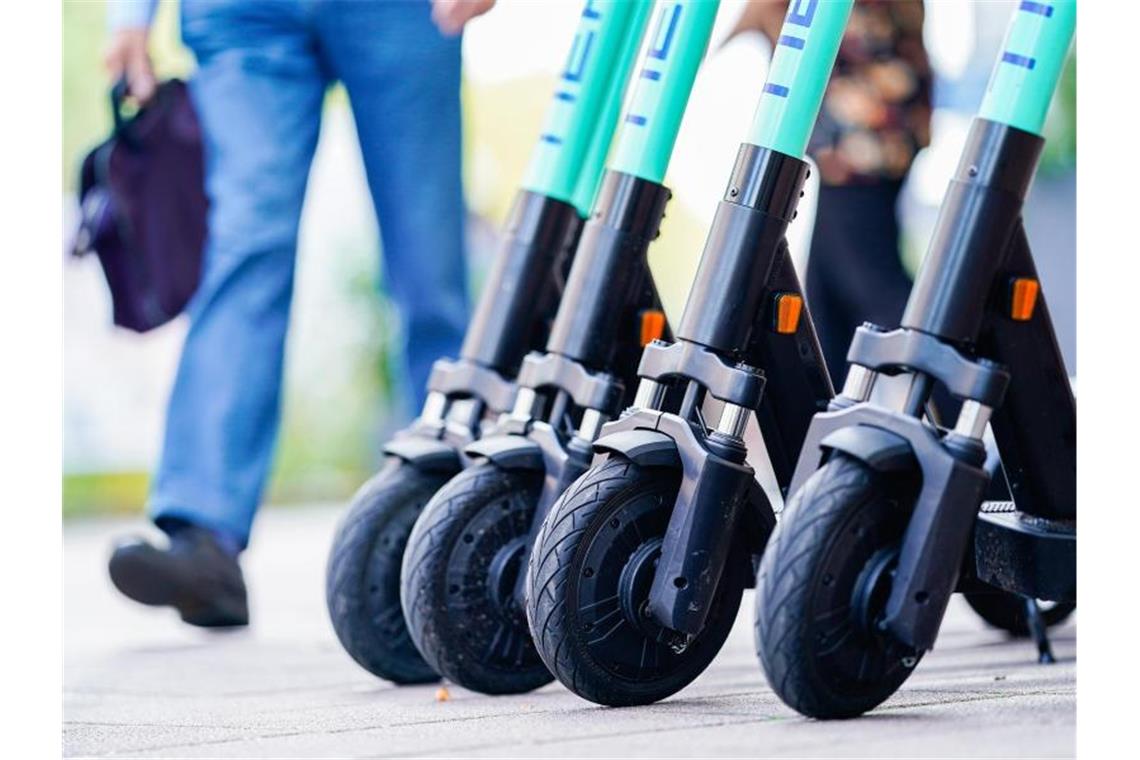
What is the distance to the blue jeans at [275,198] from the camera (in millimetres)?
→ 3416

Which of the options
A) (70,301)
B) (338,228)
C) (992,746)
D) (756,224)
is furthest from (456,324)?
(338,228)

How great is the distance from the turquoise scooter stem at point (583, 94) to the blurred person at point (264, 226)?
27.7 inches

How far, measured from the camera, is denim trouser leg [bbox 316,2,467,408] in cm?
340

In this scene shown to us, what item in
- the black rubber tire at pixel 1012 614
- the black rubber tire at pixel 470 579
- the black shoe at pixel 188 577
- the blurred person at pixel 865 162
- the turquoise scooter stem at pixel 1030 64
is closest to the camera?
the turquoise scooter stem at pixel 1030 64

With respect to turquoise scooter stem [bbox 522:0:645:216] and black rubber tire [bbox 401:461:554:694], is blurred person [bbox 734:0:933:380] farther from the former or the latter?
black rubber tire [bbox 401:461:554:694]

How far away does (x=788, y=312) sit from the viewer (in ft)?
7.25

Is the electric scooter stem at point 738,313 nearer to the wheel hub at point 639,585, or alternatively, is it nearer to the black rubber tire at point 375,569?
the wheel hub at point 639,585

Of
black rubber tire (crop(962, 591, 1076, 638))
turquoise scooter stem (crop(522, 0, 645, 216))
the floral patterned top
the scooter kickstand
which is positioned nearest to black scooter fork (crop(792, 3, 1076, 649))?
the scooter kickstand

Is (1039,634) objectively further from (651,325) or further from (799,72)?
(799,72)

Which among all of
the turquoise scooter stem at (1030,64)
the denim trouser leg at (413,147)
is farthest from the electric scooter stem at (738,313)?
the denim trouser leg at (413,147)

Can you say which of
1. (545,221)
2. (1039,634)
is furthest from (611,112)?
(1039,634)

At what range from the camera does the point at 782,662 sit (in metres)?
1.88

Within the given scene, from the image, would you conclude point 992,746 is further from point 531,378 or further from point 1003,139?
point 531,378

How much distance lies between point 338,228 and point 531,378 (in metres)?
4.49
